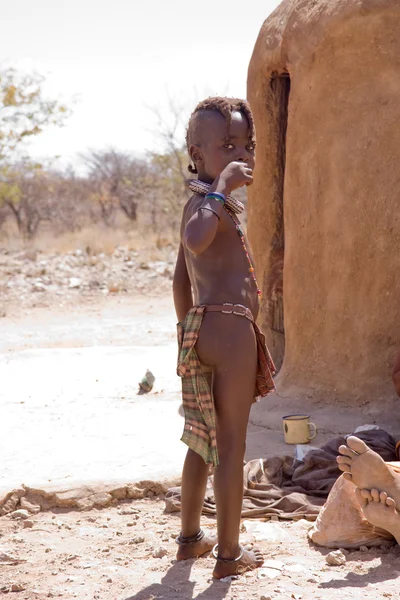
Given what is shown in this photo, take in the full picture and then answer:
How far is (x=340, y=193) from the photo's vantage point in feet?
15.9

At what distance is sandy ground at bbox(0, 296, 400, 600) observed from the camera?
2.75m

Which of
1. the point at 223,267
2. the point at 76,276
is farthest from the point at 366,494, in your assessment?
the point at 76,276

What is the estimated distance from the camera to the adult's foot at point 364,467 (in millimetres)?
2801

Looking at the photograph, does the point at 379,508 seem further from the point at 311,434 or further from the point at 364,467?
the point at 311,434

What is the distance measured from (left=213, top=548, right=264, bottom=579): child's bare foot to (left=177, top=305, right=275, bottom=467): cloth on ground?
0.35 m

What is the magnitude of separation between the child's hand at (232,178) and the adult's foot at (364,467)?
936 millimetres

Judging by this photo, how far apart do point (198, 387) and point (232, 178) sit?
0.70 m

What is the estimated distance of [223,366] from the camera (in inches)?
107

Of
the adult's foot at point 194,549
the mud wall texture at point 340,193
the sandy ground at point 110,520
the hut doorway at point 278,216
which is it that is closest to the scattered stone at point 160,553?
the sandy ground at point 110,520

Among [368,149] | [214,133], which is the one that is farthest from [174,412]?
[214,133]

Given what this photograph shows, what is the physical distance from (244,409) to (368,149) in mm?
2458

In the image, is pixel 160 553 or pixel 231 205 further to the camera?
pixel 160 553

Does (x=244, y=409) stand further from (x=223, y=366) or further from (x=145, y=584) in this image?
(x=145, y=584)

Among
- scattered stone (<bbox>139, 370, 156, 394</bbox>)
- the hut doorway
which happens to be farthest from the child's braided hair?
scattered stone (<bbox>139, 370, 156, 394</bbox>)
